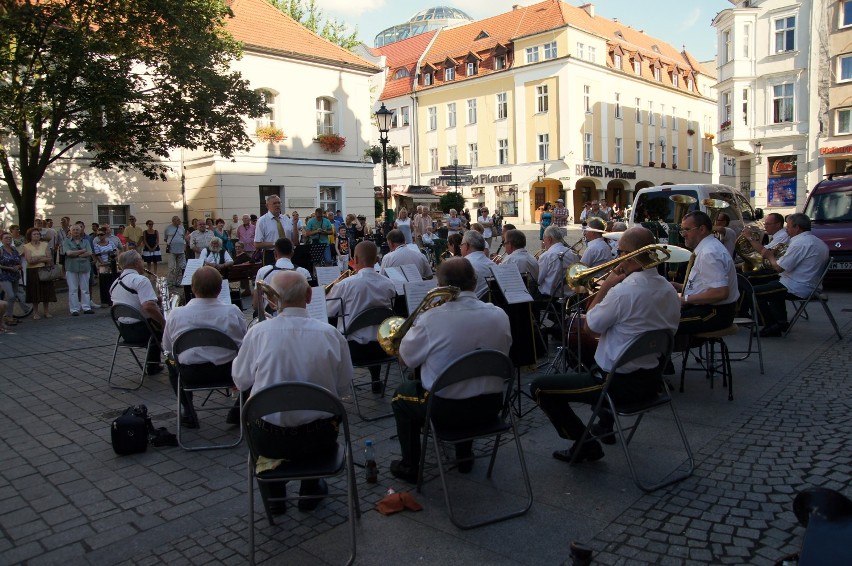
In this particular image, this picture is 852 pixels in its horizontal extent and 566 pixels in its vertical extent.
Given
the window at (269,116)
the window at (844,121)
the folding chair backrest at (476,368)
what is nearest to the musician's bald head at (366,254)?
the folding chair backrest at (476,368)

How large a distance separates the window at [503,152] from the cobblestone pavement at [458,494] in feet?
131

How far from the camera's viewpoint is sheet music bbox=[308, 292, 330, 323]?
532 cm

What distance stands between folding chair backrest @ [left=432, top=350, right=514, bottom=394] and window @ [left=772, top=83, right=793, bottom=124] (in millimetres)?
33540

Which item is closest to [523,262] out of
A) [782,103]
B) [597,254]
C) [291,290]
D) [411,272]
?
[597,254]

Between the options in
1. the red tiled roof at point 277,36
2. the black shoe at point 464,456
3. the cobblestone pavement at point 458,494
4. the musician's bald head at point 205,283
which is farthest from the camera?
the red tiled roof at point 277,36

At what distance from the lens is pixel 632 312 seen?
419 centimetres

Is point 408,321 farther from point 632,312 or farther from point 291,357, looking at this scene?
point 632,312

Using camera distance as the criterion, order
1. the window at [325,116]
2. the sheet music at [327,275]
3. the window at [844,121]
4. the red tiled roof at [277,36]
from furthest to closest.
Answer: the window at [844,121]
the window at [325,116]
the red tiled roof at [277,36]
the sheet music at [327,275]

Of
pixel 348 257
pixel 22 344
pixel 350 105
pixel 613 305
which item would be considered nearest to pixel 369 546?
pixel 613 305

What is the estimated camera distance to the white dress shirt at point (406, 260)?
7996mm

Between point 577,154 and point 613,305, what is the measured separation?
39.7 m

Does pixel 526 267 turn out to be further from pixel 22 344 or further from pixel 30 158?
pixel 30 158

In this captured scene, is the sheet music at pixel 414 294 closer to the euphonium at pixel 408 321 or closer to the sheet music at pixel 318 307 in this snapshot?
the sheet music at pixel 318 307

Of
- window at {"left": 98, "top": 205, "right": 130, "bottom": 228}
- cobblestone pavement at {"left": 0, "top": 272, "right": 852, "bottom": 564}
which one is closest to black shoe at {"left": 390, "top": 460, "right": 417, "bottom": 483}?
cobblestone pavement at {"left": 0, "top": 272, "right": 852, "bottom": 564}
